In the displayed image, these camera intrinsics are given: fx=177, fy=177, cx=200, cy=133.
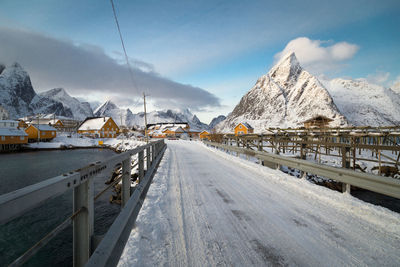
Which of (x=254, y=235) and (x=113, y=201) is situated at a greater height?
(x=254, y=235)

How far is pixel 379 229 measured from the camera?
296cm

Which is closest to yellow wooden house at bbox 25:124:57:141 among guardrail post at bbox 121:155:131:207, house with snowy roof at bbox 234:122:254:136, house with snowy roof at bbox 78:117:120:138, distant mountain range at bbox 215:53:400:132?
house with snowy roof at bbox 78:117:120:138

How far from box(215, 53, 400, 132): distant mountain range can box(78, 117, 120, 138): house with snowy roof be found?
271 ft

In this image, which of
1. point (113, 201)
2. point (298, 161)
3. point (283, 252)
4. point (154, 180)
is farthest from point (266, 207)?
point (113, 201)

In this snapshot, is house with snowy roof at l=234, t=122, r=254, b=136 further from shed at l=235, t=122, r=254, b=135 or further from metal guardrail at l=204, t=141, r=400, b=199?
metal guardrail at l=204, t=141, r=400, b=199

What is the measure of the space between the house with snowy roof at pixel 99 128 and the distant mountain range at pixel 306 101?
82.5 metres

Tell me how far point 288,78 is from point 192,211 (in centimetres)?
17655

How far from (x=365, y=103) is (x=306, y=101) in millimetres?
38703

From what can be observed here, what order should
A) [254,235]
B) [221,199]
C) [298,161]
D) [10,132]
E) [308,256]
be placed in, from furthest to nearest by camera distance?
[10,132] < [298,161] < [221,199] < [254,235] < [308,256]

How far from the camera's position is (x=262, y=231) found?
9.61 ft

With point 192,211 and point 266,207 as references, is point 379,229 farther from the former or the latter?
point 192,211

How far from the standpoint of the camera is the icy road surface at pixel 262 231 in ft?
7.51

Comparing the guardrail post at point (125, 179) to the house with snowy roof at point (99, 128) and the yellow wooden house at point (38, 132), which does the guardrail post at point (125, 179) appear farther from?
the house with snowy roof at point (99, 128)

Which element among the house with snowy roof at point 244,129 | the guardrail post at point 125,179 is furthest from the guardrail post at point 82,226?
the house with snowy roof at point 244,129
